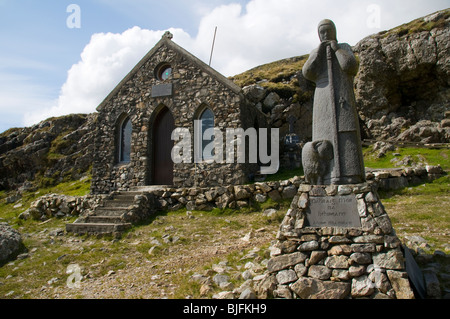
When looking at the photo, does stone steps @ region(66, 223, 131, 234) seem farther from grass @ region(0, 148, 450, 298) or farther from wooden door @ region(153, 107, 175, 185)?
wooden door @ region(153, 107, 175, 185)

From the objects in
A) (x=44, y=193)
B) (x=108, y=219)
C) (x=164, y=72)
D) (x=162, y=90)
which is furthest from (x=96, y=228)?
(x=44, y=193)

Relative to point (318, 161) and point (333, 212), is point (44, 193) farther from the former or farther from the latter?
point (333, 212)

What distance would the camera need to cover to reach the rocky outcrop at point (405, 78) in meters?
19.3

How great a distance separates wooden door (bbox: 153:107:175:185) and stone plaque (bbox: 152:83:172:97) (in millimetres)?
757

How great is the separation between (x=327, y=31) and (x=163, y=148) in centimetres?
1016

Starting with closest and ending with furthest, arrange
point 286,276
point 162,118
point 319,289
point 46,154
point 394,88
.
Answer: point 319,289 → point 286,276 → point 162,118 → point 394,88 → point 46,154

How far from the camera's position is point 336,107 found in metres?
5.19

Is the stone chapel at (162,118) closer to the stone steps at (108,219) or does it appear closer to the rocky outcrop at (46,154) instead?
the stone steps at (108,219)

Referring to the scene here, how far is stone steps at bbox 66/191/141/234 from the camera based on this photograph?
29.2ft

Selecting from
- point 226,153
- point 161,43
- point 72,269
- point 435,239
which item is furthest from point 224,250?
point 161,43
